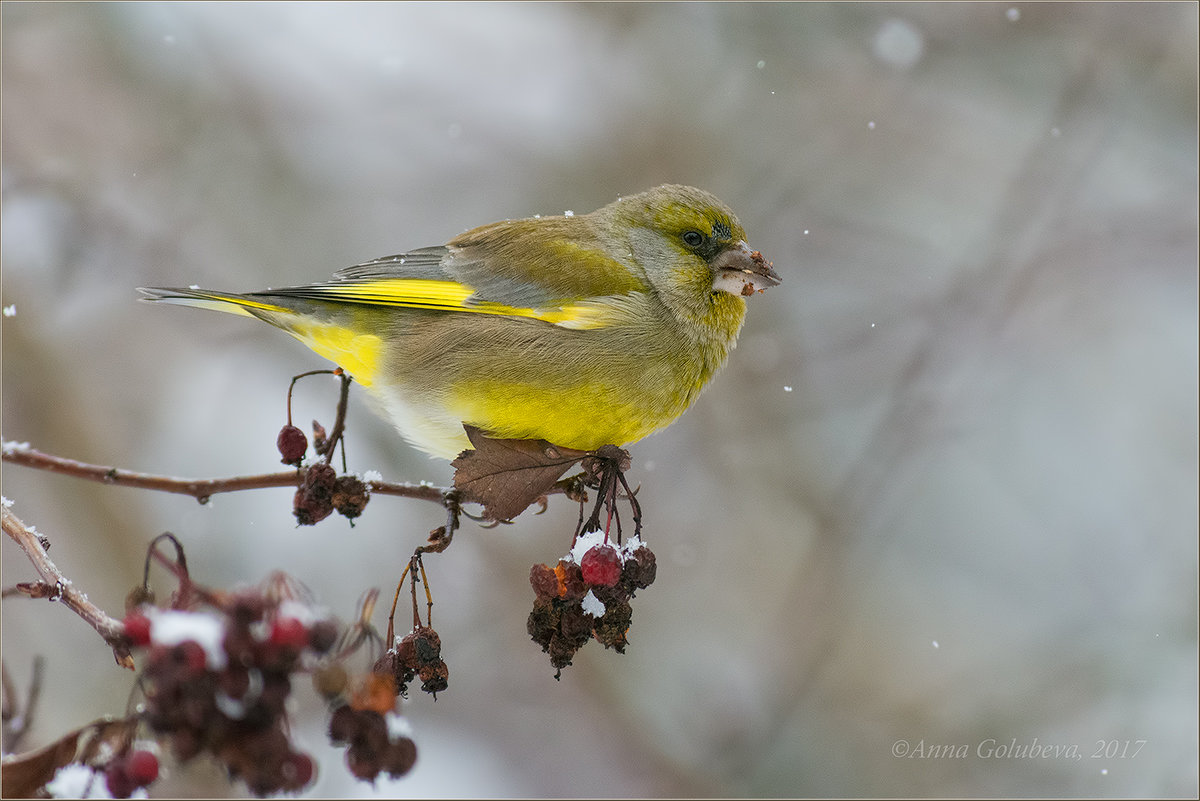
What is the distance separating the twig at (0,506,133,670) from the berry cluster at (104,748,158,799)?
188mm

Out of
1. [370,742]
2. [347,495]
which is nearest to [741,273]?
[347,495]

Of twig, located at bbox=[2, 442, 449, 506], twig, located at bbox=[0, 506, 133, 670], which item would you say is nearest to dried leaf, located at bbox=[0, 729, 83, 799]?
twig, located at bbox=[0, 506, 133, 670]

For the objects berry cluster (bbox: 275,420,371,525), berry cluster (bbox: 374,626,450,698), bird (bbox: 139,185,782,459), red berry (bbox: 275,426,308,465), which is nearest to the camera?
berry cluster (bbox: 374,626,450,698)

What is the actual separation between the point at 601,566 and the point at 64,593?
3.82 ft

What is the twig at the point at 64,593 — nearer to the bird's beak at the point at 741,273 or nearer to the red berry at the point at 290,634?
the red berry at the point at 290,634

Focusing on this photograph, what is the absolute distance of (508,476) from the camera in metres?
2.80

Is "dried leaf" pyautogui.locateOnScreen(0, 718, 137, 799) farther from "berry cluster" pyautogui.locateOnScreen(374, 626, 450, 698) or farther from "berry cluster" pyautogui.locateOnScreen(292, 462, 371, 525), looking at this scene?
"berry cluster" pyautogui.locateOnScreen(292, 462, 371, 525)

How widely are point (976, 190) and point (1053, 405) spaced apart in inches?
64.6

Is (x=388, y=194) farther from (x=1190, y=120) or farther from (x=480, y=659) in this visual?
(x=1190, y=120)

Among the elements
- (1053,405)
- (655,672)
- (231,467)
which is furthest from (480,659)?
(1053,405)

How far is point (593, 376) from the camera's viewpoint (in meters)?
3.21

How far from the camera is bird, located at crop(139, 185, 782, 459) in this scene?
3.22m

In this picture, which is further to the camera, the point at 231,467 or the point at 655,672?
the point at 655,672

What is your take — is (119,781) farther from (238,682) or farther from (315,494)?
(315,494)
